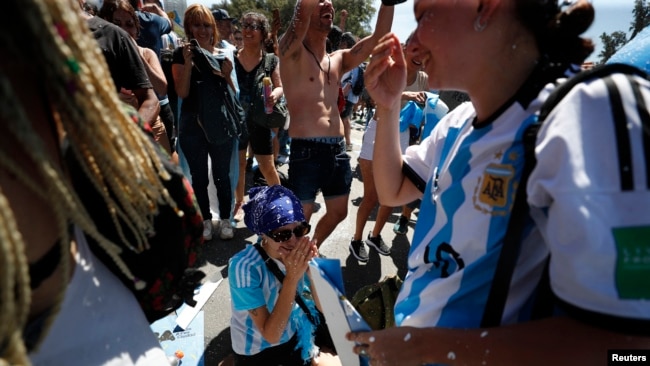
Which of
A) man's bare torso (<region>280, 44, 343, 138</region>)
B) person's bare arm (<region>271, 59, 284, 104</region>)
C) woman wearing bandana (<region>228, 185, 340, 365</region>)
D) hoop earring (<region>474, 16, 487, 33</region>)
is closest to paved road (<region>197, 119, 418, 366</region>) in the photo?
woman wearing bandana (<region>228, 185, 340, 365</region>)

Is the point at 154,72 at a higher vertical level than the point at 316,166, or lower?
higher

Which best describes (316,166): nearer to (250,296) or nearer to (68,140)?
(250,296)

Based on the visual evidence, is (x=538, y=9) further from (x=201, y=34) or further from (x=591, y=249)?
(x=201, y=34)

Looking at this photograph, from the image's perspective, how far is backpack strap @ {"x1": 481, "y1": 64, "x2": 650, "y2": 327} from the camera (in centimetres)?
78

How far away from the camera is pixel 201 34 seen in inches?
138

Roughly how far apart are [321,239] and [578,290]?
99.7 inches

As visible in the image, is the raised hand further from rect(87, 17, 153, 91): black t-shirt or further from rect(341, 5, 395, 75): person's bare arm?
rect(87, 17, 153, 91): black t-shirt

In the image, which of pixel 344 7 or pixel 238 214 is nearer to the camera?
pixel 238 214

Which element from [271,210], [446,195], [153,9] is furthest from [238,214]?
[446,195]

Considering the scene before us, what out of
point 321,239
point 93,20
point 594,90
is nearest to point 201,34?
point 93,20

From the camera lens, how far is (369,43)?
9.73 feet

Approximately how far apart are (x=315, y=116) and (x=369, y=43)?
2.40ft

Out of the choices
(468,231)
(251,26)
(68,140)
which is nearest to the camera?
(68,140)

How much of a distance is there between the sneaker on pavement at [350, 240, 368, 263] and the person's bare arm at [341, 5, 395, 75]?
5.06 feet
